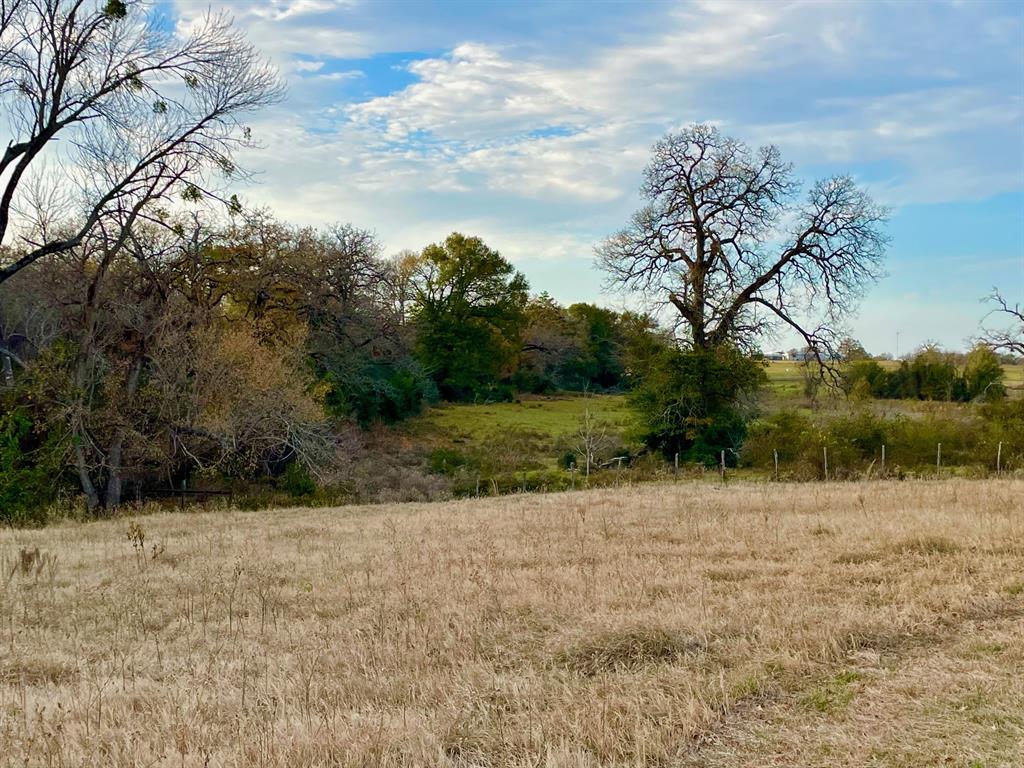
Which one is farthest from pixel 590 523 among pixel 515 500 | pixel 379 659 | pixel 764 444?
pixel 764 444

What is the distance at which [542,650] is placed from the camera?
6.39 metres

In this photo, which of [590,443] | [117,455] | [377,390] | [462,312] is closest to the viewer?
[117,455]

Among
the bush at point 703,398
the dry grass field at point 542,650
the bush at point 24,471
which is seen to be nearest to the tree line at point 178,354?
the bush at point 24,471

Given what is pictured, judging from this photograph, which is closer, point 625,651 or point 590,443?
point 625,651

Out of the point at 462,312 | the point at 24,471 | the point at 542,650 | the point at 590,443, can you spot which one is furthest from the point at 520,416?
the point at 542,650

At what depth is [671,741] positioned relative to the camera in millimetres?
4406

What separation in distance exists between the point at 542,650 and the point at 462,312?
4924 cm

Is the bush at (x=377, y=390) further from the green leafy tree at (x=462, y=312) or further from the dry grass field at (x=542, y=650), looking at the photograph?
the dry grass field at (x=542, y=650)

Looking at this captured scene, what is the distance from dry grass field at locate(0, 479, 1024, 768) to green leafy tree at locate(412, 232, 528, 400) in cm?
4138

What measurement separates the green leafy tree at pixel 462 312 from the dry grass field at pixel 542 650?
41384 mm

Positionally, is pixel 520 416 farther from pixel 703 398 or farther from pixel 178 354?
pixel 178 354

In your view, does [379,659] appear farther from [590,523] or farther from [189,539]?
[189,539]

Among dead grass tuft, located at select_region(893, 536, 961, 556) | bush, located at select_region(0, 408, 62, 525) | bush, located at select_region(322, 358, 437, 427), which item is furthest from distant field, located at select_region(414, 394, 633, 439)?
dead grass tuft, located at select_region(893, 536, 961, 556)

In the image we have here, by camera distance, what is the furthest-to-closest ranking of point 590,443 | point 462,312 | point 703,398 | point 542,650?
point 462,312, point 703,398, point 590,443, point 542,650
